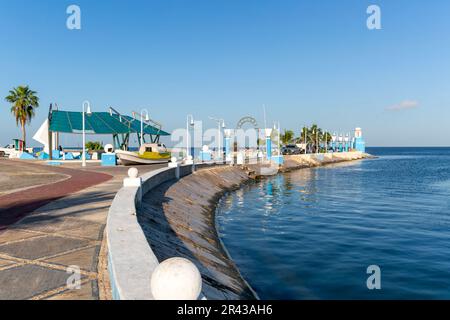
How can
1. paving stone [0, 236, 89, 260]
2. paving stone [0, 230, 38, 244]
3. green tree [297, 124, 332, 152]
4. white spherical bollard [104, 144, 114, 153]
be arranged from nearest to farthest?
paving stone [0, 236, 89, 260] → paving stone [0, 230, 38, 244] → white spherical bollard [104, 144, 114, 153] → green tree [297, 124, 332, 152]

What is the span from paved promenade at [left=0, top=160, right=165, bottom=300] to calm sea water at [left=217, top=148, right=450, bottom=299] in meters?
4.65

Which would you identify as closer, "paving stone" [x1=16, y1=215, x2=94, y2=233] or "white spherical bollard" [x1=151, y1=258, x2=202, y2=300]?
"white spherical bollard" [x1=151, y1=258, x2=202, y2=300]

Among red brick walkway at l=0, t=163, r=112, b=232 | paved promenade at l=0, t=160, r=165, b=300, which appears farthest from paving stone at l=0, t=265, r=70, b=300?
red brick walkway at l=0, t=163, r=112, b=232

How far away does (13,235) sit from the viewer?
8.01m

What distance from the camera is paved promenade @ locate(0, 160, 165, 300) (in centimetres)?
515

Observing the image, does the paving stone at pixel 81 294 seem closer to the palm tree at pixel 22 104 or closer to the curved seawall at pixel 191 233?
the curved seawall at pixel 191 233

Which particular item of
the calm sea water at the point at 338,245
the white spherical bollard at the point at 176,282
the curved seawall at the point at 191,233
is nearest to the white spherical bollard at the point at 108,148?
the curved seawall at the point at 191,233

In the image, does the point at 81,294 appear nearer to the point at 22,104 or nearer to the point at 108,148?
the point at 108,148

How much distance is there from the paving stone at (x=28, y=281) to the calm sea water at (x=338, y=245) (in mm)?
5260

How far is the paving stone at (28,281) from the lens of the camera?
16.5 ft

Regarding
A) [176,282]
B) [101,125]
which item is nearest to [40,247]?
[176,282]

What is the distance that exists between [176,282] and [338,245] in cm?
1157

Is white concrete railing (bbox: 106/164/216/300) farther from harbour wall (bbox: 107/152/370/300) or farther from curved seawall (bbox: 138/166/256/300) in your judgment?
curved seawall (bbox: 138/166/256/300)
